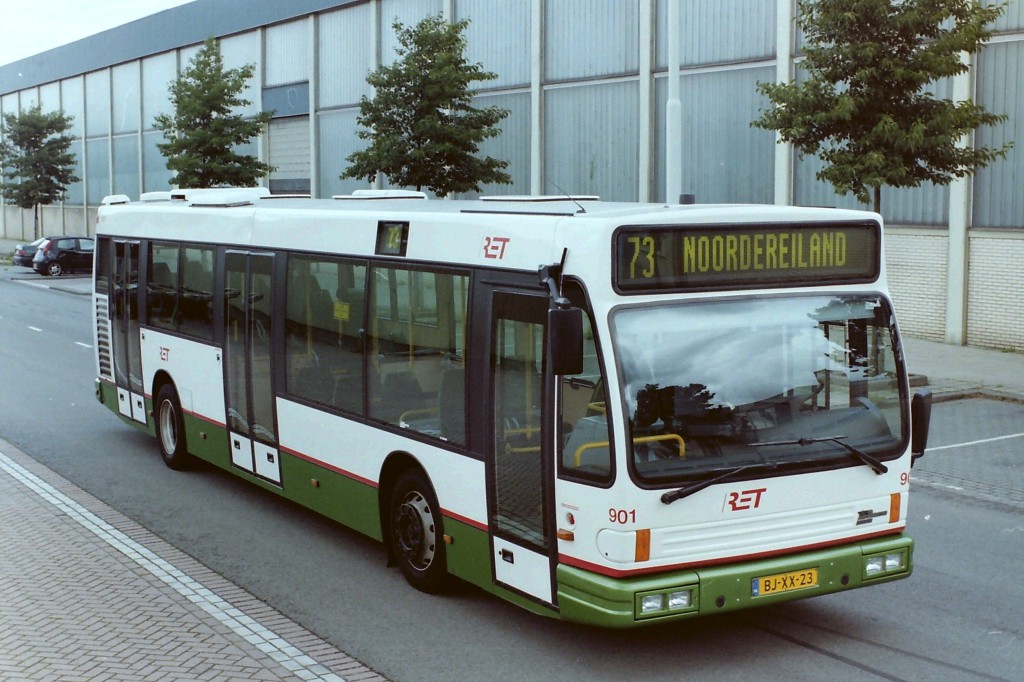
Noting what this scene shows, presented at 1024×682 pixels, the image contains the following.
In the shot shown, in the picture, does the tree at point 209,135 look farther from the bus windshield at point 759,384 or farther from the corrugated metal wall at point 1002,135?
the bus windshield at point 759,384

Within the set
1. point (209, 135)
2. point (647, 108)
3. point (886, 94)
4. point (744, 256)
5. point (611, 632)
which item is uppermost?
point (209, 135)

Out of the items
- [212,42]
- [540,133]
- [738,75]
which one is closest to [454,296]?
[738,75]

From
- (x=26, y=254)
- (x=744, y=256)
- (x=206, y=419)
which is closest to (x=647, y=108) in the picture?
(x=206, y=419)

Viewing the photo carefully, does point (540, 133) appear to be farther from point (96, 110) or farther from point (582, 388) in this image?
point (96, 110)

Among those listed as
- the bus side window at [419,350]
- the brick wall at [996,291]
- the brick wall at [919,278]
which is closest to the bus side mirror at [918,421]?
the bus side window at [419,350]

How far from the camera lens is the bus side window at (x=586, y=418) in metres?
6.76

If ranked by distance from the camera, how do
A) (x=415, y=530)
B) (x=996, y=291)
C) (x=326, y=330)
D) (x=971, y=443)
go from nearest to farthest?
(x=415, y=530) < (x=326, y=330) < (x=971, y=443) < (x=996, y=291)

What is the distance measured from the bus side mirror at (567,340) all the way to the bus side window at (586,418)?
300mm

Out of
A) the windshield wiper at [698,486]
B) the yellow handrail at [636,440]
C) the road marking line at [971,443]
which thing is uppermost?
the yellow handrail at [636,440]

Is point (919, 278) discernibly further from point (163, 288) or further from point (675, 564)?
point (675, 564)

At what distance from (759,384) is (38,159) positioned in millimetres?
56344

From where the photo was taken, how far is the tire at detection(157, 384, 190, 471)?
12766 mm

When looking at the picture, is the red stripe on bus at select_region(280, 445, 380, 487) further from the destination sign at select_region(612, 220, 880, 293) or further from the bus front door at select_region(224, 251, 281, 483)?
the destination sign at select_region(612, 220, 880, 293)

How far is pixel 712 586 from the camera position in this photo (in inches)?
266
